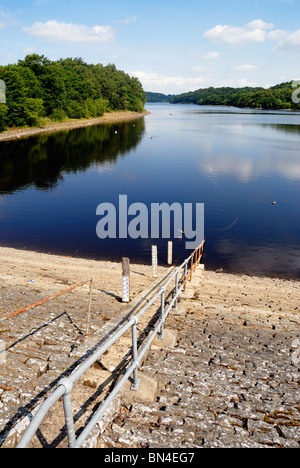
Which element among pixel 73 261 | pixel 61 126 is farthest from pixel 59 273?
pixel 61 126

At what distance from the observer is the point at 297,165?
53375 millimetres

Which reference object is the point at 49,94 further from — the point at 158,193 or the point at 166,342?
the point at 166,342

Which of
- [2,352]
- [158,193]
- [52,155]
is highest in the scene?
[52,155]

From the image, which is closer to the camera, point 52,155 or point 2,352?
point 2,352

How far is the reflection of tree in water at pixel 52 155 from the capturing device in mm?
45688

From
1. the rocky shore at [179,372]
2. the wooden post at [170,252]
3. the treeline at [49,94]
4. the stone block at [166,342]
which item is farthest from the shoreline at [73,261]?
the treeline at [49,94]

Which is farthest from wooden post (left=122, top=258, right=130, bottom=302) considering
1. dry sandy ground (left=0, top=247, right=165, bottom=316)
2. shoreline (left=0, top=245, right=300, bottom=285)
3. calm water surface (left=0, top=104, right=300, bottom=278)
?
calm water surface (left=0, top=104, right=300, bottom=278)

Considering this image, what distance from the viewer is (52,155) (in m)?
60.8

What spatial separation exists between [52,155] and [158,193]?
31724 mm

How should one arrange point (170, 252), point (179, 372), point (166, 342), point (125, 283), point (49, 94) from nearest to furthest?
point (179, 372) → point (166, 342) → point (125, 283) → point (170, 252) → point (49, 94)

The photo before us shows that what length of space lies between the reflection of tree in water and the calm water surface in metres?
0.20

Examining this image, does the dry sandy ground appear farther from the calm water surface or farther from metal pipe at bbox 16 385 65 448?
metal pipe at bbox 16 385 65 448

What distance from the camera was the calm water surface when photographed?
25234mm

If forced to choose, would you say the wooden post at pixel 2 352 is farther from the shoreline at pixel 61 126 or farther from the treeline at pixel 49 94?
the shoreline at pixel 61 126
